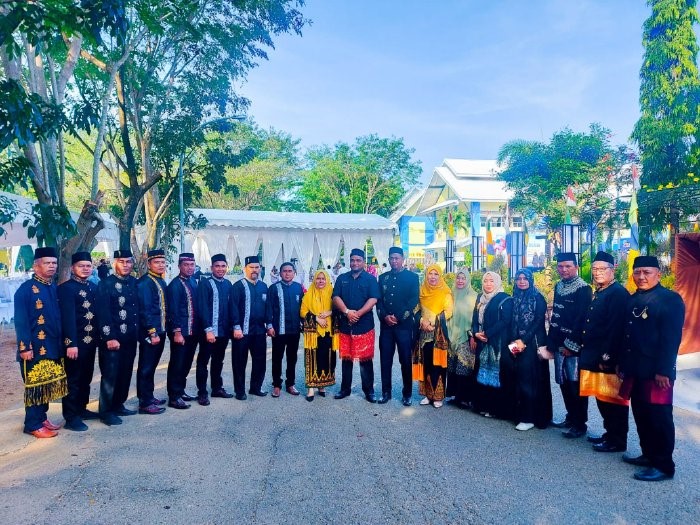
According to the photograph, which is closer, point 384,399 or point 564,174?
point 384,399

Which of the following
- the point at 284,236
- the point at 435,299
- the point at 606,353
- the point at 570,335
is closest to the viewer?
the point at 606,353

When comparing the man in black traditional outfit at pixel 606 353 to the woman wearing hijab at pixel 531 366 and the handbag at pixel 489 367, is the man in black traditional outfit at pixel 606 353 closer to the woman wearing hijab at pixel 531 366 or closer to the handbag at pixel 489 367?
the woman wearing hijab at pixel 531 366

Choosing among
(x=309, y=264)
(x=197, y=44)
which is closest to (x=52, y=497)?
(x=197, y=44)

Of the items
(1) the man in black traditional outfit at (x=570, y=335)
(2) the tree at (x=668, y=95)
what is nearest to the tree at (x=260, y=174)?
(2) the tree at (x=668, y=95)

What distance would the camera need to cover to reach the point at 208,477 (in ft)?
12.4

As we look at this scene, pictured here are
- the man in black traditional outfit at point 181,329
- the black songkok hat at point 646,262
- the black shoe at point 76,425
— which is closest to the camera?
the black songkok hat at point 646,262

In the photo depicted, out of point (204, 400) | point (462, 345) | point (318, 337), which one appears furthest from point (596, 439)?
point (204, 400)

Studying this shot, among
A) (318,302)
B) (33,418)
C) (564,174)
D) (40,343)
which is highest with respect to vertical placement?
(564,174)

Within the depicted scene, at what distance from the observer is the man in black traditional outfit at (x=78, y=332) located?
15.6ft

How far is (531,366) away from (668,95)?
51.9 ft

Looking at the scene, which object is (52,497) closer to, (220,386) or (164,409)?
(164,409)

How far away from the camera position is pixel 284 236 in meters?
19.3

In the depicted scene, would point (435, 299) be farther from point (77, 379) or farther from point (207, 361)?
point (77, 379)

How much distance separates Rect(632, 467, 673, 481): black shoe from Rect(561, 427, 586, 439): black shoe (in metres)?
0.89
